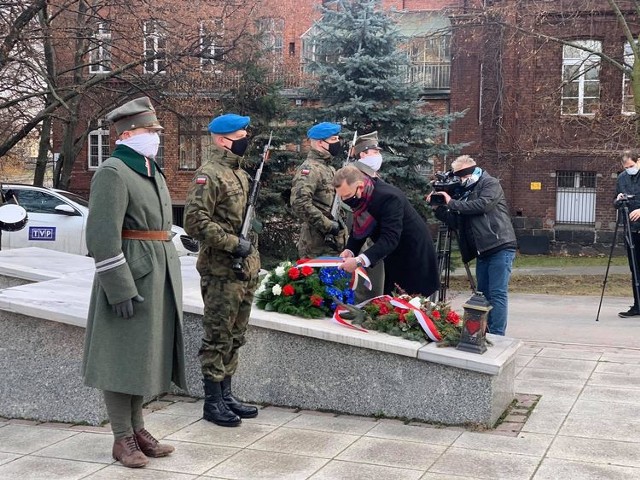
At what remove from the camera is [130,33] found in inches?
738

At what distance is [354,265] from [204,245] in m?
1.18

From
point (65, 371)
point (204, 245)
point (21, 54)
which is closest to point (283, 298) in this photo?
point (204, 245)

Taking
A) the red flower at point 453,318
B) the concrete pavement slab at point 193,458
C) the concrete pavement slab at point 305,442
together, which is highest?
the red flower at point 453,318

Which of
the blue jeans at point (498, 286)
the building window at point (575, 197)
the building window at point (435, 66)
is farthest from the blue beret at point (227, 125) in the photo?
the building window at point (435, 66)

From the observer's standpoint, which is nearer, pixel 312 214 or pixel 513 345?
pixel 513 345

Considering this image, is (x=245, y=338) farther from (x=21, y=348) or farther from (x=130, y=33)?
(x=130, y=33)

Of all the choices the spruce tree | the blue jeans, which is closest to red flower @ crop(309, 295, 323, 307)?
the blue jeans

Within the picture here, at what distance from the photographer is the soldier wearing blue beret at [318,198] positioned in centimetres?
846

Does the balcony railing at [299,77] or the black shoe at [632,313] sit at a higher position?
the balcony railing at [299,77]

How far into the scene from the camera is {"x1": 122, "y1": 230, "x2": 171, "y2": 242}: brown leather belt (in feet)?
17.2

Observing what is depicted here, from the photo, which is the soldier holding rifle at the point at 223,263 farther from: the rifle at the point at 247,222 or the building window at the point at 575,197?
the building window at the point at 575,197

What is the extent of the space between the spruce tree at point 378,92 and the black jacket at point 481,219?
24.3 feet

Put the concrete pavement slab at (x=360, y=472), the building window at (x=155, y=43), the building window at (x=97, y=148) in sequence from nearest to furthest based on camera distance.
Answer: the concrete pavement slab at (x=360, y=472)
the building window at (x=155, y=43)
the building window at (x=97, y=148)

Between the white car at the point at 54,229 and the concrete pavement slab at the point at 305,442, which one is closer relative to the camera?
the concrete pavement slab at the point at 305,442
